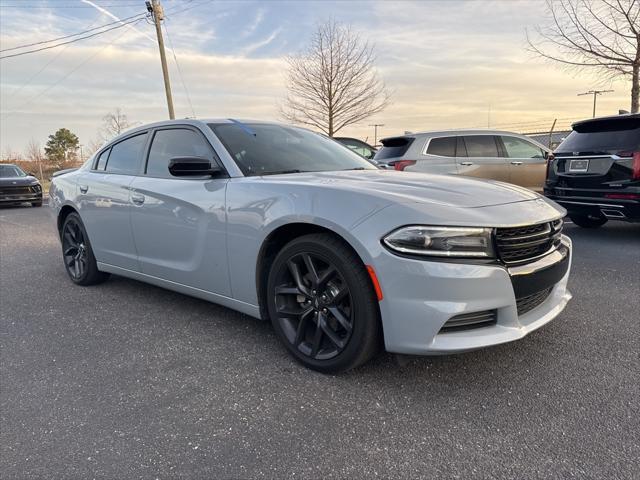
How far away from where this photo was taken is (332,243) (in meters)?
2.42

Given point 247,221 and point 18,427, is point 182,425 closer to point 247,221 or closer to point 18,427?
point 18,427

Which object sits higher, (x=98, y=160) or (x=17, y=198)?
(x=98, y=160)

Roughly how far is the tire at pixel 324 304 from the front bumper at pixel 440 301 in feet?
0.41

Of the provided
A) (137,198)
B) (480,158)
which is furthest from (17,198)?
(480,158)

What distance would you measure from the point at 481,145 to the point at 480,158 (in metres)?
0.27

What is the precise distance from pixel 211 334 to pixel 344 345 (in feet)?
3.96

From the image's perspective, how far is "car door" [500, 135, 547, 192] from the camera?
27.9 feet

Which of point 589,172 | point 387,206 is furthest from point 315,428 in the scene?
point 589,172

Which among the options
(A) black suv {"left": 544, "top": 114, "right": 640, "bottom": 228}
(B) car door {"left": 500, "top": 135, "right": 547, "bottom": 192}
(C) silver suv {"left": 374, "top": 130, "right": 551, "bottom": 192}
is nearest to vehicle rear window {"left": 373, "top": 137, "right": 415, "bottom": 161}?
(C) silver suv {"left": 374, "top": 130, "right": 551, "bottom": 192}

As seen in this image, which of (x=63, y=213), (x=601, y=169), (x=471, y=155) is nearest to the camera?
(x=63, y=213)

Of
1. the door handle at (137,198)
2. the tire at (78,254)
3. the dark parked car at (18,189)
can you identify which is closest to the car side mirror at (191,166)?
the door handle at (137,198)

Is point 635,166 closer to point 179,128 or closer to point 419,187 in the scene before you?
point 419,187

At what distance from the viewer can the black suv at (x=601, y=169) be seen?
5.48 m

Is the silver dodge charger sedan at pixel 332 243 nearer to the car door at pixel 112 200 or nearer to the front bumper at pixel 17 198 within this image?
the car door at pixel 112 200
